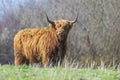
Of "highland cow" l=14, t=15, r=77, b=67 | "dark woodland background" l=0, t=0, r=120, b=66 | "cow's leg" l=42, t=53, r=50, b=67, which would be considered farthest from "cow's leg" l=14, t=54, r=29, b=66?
"dark woodland background" l=0, t=0, r=120, b=66

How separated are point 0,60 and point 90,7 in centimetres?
1025

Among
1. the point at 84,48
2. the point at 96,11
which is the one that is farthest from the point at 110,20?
the point at 84,48

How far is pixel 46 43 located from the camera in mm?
17172

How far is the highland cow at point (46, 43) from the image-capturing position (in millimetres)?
16844

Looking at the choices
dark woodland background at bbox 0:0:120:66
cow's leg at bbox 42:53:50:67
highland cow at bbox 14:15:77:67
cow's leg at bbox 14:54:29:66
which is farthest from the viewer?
dark woodland background at bbox 0:0:120:66

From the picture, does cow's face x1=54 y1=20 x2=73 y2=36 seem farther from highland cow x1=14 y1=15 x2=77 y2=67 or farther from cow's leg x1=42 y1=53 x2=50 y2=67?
cow's leg x1=42 y1=53 x2=50 y2=67

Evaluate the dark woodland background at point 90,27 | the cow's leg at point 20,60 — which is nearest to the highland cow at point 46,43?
the cow's leg at point 20,60

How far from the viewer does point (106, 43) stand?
31906 mm

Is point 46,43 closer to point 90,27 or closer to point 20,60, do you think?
point 20,60

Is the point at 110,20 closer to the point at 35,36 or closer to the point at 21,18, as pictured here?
the point at 21,18

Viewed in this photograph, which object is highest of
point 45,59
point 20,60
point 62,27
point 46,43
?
point 62,27

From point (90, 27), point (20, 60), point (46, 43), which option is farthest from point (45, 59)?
point (90, 27)

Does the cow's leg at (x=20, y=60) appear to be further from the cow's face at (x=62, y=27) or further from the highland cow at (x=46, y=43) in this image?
the cow's face at (x=62, y=27)

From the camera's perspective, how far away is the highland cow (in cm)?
1684
